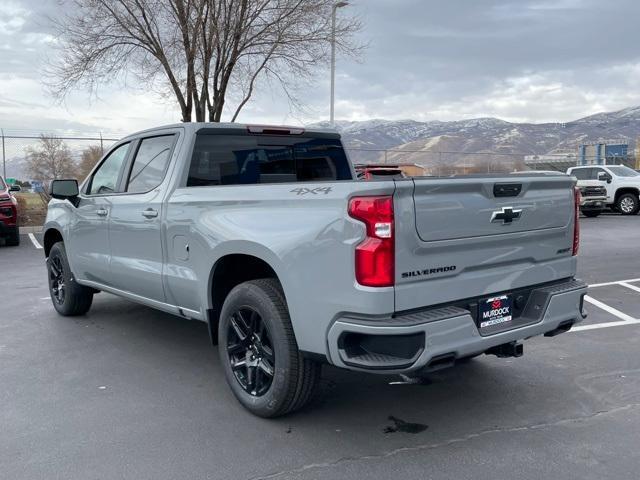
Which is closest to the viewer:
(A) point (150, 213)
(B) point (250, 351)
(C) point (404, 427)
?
(C) point (404, 427)

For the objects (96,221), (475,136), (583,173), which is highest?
(475,136)

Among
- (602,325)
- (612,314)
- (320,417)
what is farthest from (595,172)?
(320,417)

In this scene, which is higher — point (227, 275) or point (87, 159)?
point (87, 159)

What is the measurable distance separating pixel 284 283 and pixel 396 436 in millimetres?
1158

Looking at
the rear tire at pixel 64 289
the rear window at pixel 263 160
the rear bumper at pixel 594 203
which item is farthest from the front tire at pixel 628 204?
the rear tire at pixel 64 289

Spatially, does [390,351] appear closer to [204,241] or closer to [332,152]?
[204,241]

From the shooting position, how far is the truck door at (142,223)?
481 centimetres

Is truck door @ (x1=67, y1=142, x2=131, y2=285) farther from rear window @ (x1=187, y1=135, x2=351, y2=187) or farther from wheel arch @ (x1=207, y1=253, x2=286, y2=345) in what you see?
wheel arch @ (x1=207, y1=253, x2=286, y2=345)

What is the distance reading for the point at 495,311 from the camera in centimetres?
362

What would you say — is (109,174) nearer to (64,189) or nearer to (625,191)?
(64,189)

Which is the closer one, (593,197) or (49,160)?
(49,160)

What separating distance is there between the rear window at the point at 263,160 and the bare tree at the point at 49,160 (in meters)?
14.2

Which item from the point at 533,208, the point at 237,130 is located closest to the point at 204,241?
the point at 237,130

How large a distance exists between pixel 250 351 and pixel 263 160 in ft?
5.91
